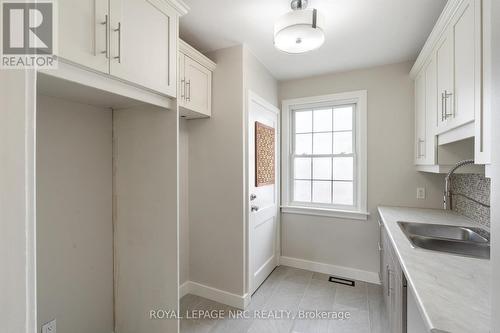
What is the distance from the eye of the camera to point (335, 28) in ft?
6.61

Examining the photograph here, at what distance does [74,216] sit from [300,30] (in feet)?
6.41

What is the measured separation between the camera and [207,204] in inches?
96.3

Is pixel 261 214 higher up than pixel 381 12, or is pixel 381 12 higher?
pixel 381 12

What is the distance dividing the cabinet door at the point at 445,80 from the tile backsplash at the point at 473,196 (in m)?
0.61

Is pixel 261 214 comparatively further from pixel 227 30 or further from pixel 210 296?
pixel 227 30

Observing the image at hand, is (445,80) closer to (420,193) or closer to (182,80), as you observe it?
(420,193)

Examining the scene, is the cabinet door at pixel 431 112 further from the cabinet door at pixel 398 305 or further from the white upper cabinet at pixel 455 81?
the cabinet door at pixel 398 305

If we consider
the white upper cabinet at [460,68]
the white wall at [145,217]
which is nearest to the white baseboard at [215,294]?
the white wall at [145,217]

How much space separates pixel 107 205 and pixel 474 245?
8.17 ft

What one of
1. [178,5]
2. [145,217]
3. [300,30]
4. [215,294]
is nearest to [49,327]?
[145,217]

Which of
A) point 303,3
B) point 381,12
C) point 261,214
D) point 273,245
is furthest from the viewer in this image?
point 273,245

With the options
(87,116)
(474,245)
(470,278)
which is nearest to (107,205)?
(87,116)

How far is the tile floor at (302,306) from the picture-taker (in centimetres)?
201

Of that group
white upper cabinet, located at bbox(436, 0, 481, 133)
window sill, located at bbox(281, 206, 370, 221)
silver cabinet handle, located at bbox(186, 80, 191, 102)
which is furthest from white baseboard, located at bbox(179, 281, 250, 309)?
white upper cabinet, located at bbox(436, 0, 481, 133)
